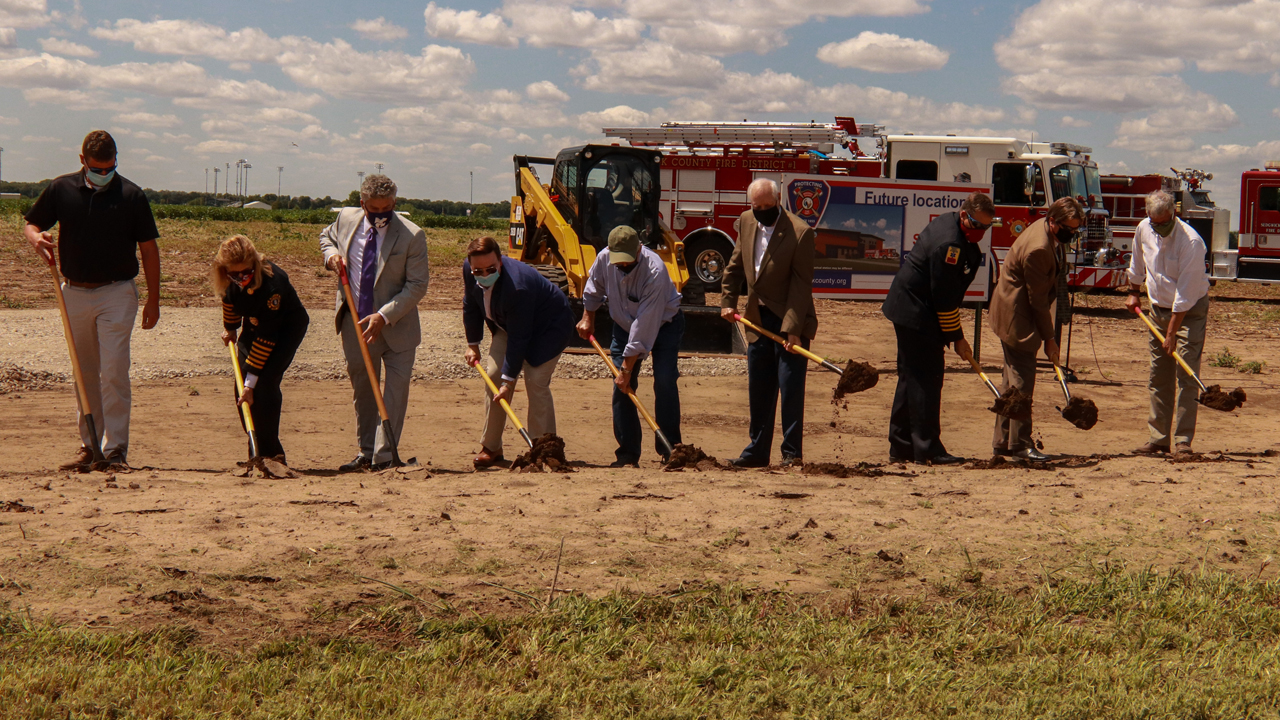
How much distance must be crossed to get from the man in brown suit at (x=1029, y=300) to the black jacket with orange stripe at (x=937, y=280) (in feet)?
0.85

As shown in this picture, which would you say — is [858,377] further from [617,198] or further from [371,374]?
[617,198]

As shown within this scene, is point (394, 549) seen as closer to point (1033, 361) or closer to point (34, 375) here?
point (1033, 361)

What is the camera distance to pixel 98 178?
6.09 metres

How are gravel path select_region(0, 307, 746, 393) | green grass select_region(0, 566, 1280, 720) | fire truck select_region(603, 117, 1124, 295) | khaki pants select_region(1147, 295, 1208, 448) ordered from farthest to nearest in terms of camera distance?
fire truck select_region(603, 117, 1124, 295) < gravel path select_region(0, 307, 746, 393) < khaki pants select_region(1147, 295, 1208, 448) < green grass select_region(0, 566, 1280, 720)

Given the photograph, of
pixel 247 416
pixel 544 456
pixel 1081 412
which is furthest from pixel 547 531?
Answer: pixel 1081 412

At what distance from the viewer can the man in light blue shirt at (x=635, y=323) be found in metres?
6.81

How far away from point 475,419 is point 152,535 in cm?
499

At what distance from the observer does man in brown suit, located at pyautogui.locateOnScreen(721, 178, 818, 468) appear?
22.3 feet

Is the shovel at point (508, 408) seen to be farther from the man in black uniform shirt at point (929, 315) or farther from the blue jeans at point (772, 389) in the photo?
the man in black uniform shirt at point (929, 315)

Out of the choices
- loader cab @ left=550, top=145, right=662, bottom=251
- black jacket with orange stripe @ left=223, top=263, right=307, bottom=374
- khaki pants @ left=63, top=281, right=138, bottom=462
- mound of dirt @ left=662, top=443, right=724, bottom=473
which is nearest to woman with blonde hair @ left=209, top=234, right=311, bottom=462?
black jacket with orange stripe @ left=223, top=263, right=307, bottom=374

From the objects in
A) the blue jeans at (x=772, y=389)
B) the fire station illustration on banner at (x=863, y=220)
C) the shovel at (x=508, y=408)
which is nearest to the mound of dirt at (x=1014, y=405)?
the blue jeans at (x=772, y=389)

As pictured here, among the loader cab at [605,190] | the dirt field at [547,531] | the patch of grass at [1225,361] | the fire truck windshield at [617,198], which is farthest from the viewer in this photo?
the fire truck windshield at [617,198]

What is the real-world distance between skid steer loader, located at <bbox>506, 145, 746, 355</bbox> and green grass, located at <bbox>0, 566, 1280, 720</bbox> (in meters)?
10.2

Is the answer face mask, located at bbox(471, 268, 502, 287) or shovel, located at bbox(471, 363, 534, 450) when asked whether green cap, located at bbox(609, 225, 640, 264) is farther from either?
shovel, located at bbox(471, 363, 534, 450)
